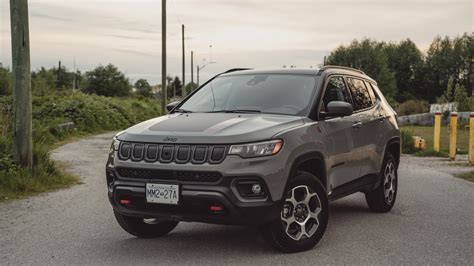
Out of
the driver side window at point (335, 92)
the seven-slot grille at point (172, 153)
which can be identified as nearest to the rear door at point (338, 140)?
the driver side window at point (335, 92)

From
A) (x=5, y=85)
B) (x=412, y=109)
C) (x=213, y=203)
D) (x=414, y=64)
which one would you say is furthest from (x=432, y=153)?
(x=414, y=64)

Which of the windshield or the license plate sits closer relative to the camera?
the license plate

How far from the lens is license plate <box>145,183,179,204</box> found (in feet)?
17.5

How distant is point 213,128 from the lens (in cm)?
554

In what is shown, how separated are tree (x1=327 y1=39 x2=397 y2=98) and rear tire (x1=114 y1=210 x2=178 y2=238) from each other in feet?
309

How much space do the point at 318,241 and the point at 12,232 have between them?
11.0ft

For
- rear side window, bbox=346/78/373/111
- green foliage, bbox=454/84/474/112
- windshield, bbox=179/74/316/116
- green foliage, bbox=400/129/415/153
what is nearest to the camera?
windshield, bbox=179/74/316/116

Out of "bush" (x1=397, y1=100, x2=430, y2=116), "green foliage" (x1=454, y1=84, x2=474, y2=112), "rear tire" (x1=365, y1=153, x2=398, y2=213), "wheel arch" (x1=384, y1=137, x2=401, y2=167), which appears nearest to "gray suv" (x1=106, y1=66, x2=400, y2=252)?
"rear tire" (x1=365, y1=153, x2=398, y2=213)

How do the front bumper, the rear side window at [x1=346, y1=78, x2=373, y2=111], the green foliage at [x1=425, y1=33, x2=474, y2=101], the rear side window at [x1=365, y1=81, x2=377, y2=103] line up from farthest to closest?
1. the green foliage at [x1=425, y1=33, x2=474, y2=101]
2. the rear side window at [x1=365, y1=81, x2=377, y2=103]
3. the rear side window at [x1=346, y1=78, x2=373, y2=111]
4. the front bumper

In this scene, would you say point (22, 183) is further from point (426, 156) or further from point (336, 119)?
point (426, 156)

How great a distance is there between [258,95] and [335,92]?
36.6 inches

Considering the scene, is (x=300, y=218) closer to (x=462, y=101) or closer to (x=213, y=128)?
(x=213, y=128)

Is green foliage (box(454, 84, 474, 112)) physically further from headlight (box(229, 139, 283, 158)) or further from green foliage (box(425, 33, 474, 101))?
green foliage (box(425, 33, 474, 101))

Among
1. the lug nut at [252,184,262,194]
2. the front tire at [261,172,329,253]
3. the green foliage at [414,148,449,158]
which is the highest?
the lug nut at [252,184,262,194]
